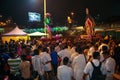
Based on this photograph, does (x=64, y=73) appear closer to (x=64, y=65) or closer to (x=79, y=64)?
(x=64, y=65)

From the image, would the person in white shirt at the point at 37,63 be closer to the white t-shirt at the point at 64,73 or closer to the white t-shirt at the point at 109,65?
the white t-shirt at the point at 64,73

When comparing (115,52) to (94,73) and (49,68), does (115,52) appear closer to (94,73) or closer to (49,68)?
(49,68)

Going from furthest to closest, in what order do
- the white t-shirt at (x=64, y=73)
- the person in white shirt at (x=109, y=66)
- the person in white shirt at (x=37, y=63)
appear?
the person in white shirt at (x=37, y=63)
the person in white shirt at (x=109, y=66)
the white t-shirt at (x=64, y=73)

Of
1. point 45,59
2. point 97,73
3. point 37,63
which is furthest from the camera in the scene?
point 45,59

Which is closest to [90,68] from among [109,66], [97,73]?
[97,73]

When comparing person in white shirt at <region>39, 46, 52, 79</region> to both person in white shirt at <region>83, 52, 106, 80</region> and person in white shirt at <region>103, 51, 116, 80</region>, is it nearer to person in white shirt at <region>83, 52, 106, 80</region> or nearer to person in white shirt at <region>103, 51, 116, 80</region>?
person in white shirt at <region>103, 51, 116, 80</region>

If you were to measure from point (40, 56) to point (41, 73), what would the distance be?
2.88ft

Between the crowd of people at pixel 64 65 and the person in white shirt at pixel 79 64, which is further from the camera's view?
the person in white shirt at pixel 79 64

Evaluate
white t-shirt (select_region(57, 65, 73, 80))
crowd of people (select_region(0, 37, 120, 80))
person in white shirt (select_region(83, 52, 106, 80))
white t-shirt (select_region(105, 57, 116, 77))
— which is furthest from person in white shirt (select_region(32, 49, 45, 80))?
person in white shirt (select_region(83, 52, 106, 80))

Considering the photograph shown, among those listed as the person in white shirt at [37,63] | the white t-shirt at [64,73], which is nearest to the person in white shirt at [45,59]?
the person in white shirt at [37,63]

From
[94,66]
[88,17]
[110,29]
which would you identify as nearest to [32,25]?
[110,29]

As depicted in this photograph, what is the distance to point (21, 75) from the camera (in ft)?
38.8

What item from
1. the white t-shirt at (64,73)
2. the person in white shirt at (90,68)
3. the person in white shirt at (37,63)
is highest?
the person in white shirt at (90,68)

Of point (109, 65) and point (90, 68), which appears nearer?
point (90, 68)
